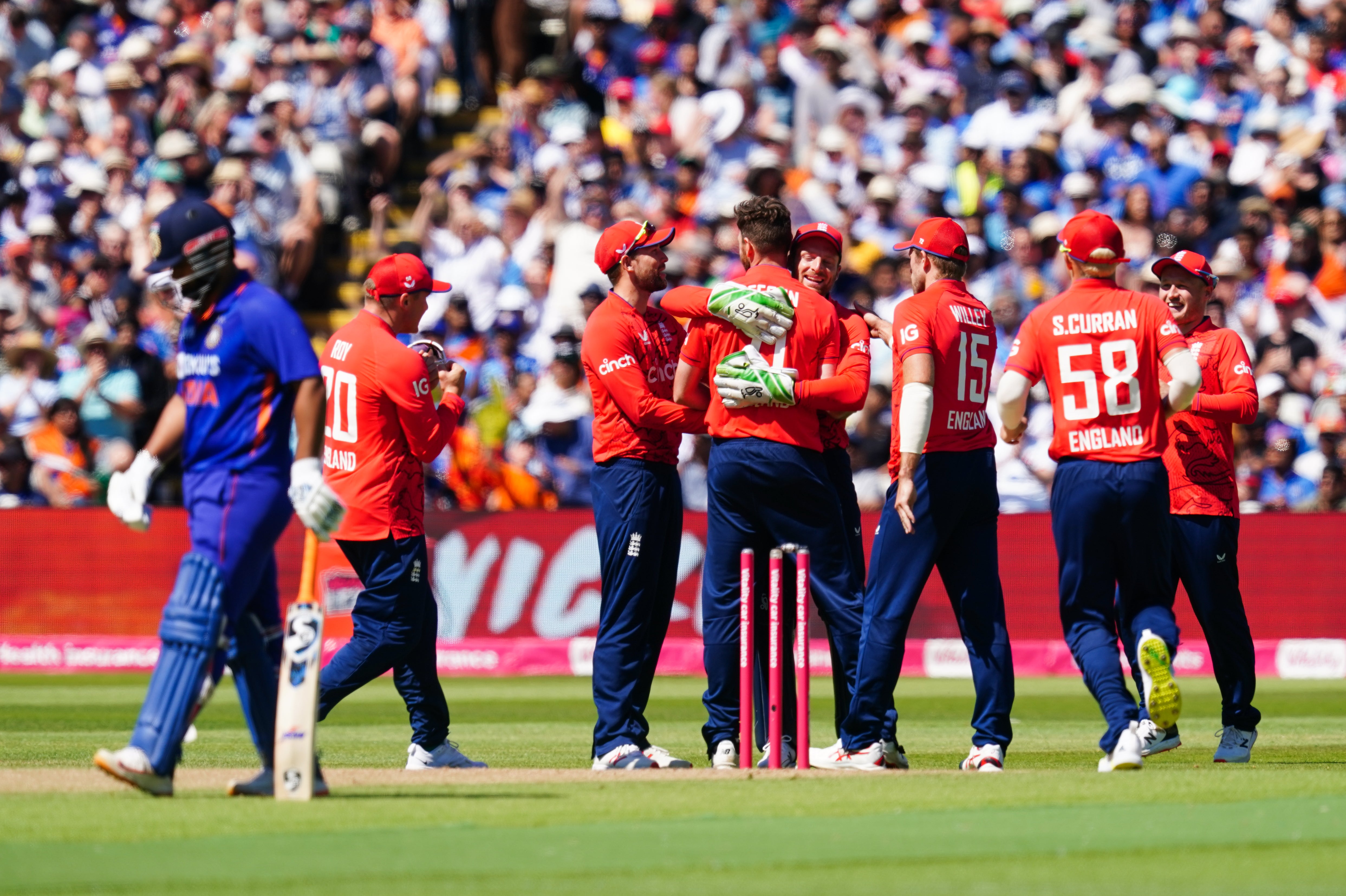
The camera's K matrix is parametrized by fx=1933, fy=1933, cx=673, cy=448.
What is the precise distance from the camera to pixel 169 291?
8578 millimetres

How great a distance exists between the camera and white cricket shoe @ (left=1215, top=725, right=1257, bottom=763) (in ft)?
34.6

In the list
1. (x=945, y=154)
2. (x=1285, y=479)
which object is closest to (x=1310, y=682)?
(x=1285, y=479)

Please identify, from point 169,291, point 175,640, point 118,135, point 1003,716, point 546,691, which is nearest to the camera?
point 175,640

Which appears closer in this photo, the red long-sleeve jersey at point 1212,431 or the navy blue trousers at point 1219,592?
the navy blue trousers at point 1219,592

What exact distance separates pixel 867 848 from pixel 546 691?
1033 centimetres

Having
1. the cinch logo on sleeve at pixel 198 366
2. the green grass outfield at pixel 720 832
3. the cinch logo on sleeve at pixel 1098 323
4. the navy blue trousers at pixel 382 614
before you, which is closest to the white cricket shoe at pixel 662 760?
the green grass outfield at pixel 720 832

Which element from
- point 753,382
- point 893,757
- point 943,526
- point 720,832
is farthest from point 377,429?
point 720,832

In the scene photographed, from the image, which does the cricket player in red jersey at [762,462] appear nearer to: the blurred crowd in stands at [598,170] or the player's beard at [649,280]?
the player's beard at [649,280]

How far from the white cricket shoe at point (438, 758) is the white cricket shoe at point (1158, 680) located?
3481 millimetres

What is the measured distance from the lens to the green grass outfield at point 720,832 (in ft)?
20.5

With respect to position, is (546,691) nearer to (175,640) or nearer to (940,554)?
(940,554)

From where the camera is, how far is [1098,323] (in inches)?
385

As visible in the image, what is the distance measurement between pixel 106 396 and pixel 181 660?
534 inches

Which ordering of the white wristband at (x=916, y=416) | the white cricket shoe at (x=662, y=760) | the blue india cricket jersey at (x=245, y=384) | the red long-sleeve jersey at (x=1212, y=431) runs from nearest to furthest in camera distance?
the blue india cricket jersey at (x=245, y=384) → the white wristband at (x=916, y=416) → the white cricket shoe at (x=662, y=760) → the red long-sleeve jersey at (x=1212, y=431)
